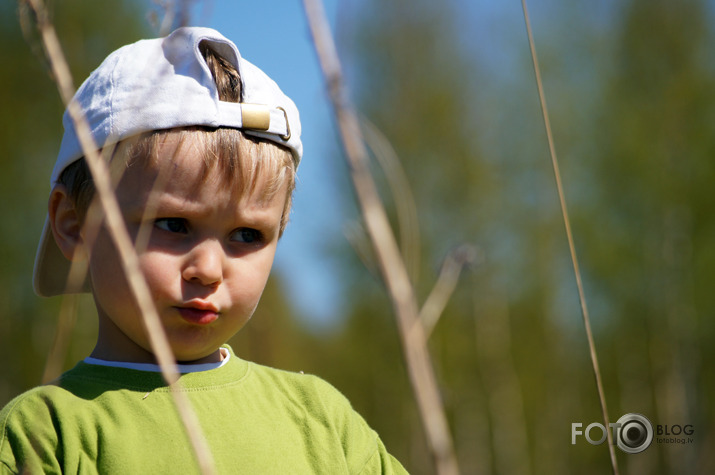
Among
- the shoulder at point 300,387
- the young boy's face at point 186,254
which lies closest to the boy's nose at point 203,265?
the young boy's face at point 186,254

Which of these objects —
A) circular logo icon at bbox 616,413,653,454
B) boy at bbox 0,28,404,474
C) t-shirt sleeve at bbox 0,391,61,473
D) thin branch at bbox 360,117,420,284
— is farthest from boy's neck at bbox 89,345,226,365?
circular logo icon at bbox 616,413,653,454

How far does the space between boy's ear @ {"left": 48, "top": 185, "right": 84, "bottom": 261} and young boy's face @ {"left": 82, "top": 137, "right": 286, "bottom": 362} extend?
0.10 m

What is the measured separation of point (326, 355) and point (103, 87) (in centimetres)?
1097

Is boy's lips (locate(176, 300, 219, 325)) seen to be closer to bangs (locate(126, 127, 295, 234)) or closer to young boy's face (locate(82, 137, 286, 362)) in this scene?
young boy's face (locate(82, 137, 286, 362))

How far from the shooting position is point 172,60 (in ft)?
3.37

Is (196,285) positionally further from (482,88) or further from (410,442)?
(410,442)

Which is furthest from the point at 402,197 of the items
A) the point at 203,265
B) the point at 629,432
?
the point at 629,432

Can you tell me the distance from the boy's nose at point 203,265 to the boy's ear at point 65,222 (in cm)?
24

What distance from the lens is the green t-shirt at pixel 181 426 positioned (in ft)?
3.18

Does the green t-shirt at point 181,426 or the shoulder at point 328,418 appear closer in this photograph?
the green t-shirt at point 181,426

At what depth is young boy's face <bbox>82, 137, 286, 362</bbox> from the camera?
100cm

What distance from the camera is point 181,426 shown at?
1047 millimetres

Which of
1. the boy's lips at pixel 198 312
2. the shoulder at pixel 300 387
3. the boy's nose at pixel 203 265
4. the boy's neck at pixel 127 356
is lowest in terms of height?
the shoulder at pixel 300 387

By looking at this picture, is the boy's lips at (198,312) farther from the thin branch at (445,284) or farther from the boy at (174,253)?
the thin branch at (445,284)
